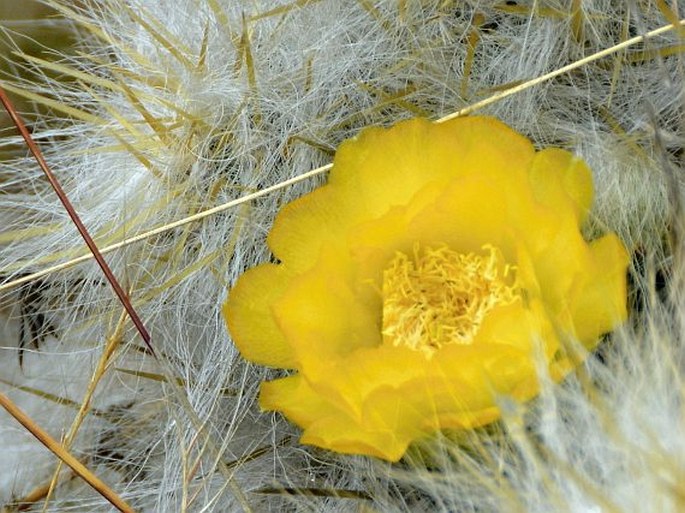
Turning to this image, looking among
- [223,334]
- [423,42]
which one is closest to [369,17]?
[423,42]

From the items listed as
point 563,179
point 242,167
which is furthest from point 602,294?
point 242,167

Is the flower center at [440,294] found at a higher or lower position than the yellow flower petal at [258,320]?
lower

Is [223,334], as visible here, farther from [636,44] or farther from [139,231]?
[636,44]

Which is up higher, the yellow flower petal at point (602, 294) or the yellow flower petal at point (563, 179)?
the yellow flower petal at point (563, 179)

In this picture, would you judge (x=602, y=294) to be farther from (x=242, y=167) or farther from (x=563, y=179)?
(x=242, y=167)

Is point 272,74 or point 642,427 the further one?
point 272,74
